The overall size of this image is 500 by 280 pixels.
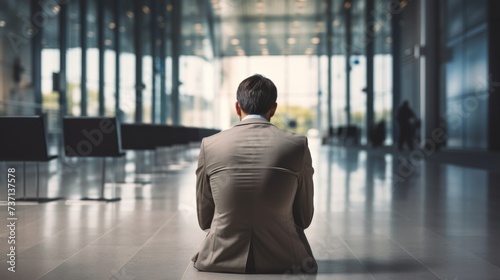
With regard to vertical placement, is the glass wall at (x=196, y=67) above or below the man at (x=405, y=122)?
above

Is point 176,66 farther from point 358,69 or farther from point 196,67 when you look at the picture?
point 358,69

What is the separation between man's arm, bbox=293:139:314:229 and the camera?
3.71 meters

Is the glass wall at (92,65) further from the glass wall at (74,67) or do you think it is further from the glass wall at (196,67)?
the glass wall at (196,67)

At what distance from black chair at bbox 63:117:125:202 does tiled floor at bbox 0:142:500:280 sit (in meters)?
0.61

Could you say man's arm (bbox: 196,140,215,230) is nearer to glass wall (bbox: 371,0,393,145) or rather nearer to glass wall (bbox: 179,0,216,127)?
glass wall (bbox: 179,0,216,127)

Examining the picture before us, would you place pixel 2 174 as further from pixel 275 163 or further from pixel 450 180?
pixel 275 163

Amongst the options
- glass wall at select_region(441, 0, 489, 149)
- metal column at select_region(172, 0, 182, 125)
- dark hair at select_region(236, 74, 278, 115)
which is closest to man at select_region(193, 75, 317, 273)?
dark hair at select_region(236, 74, 278, 115)

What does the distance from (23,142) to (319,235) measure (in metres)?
4.03

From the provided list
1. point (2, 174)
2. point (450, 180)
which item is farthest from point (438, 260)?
point (2, 174)

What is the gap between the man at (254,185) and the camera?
3.63 metres

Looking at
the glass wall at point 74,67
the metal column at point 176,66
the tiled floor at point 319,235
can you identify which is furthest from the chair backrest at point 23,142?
the metal column at point 176,66

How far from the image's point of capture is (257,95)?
3629 mm

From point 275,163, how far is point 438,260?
1421mm

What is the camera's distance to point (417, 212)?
22.2 feet
